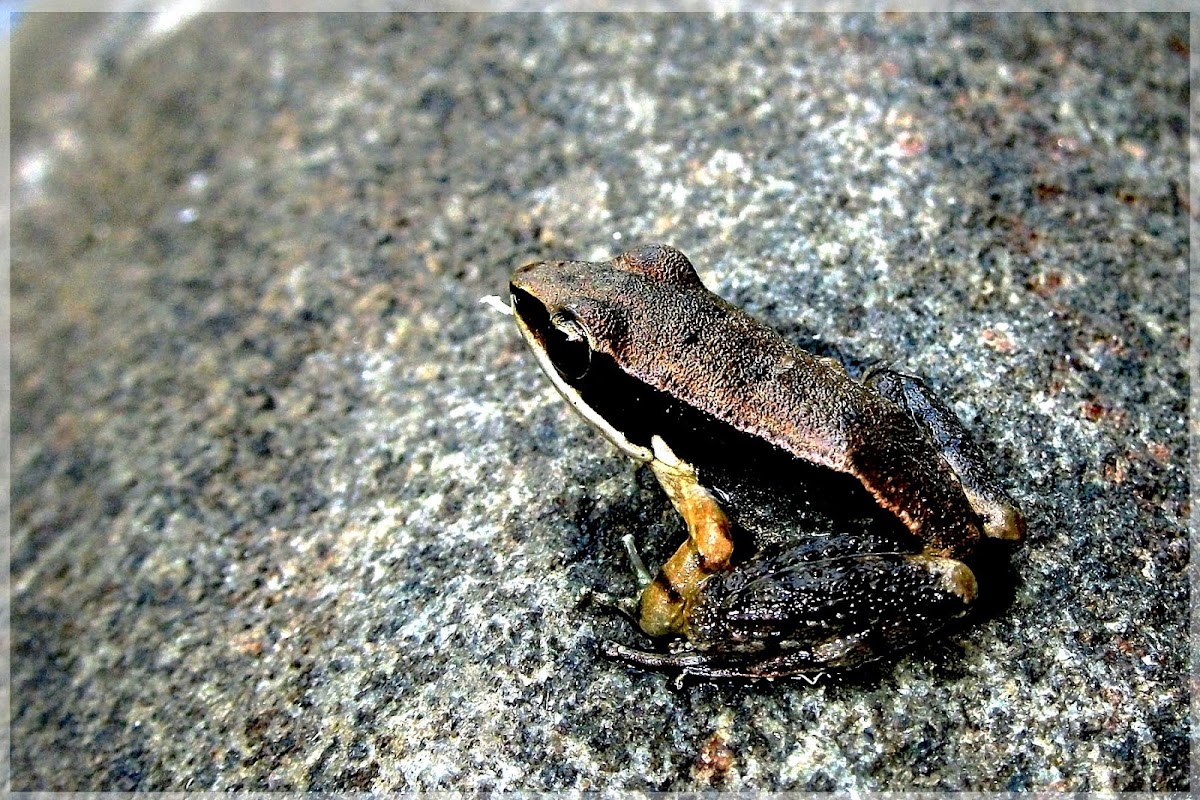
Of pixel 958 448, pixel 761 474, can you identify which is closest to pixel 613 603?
pixel 761 474

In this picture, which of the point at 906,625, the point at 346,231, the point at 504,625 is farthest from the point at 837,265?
the point at 346,231

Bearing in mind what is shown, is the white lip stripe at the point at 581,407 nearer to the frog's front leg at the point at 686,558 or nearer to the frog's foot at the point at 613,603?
the frog's front leg at the point at 686,558

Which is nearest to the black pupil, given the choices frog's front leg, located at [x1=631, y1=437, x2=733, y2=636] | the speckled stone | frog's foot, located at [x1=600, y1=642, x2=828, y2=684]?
frog's front leg, located at [x1=631, y1=437, x2=733, y2=636]

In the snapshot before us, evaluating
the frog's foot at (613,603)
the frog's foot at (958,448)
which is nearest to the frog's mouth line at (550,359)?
the frog's foot at (613,603)

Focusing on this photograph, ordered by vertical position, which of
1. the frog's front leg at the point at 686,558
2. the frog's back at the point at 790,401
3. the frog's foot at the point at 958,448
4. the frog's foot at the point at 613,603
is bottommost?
the frog's foot at the point at 613,603

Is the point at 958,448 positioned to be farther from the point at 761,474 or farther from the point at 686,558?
the point at 686,558

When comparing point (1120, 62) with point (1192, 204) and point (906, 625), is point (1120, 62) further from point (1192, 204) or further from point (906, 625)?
point (906, 625)

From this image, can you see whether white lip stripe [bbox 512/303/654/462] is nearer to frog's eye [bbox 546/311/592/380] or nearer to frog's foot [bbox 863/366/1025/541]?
frog's eye [bbox 546/311/592/380]
